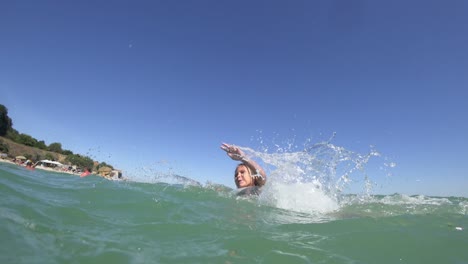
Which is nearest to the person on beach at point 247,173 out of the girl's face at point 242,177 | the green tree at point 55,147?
the girl's face at point 242,177

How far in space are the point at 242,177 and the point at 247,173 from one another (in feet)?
0.65

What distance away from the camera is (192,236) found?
13.4 feet

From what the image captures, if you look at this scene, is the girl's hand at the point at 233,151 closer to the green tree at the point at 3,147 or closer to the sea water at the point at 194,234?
the sea water at the point at 194,234

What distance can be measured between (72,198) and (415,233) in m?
6.73

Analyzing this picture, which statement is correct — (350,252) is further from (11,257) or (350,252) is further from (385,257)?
(11,257)

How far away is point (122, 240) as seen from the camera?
362 cm

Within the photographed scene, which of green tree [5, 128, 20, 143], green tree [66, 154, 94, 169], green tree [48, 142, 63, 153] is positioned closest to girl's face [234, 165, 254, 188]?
green tree [66, 154, 94, 169]

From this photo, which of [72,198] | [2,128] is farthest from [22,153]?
[72,198]

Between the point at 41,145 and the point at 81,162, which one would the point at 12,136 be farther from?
the point at 81,162

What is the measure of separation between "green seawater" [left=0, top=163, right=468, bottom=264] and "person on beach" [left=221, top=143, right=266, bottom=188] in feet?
6.98

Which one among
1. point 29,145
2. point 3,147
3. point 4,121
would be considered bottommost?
point 3,147

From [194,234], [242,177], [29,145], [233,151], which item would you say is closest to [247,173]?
[242,177]

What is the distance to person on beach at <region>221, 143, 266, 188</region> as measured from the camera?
8141 mm

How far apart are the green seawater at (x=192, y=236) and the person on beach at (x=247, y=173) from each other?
2.13 metres
